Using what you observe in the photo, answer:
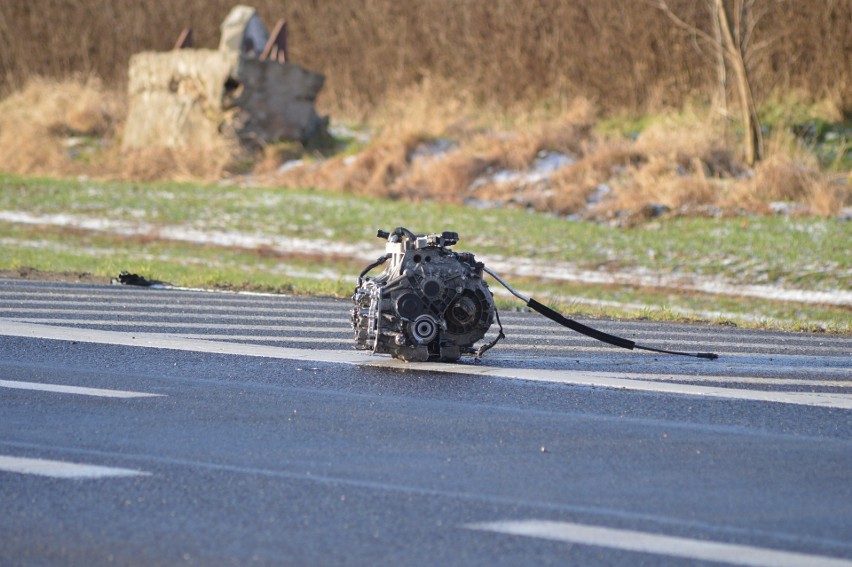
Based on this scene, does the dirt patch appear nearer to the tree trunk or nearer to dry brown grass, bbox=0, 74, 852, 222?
dry brown grass, bbox=0, 74, 852, 222

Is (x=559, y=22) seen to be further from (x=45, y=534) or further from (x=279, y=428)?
(x=45, y=534)

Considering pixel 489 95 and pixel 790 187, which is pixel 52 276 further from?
pixel 489 95

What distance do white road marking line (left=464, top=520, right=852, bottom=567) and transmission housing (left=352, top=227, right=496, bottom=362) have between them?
3890 millimetres

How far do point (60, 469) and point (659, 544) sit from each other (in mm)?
Result: 2648

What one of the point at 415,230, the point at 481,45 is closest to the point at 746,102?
the point at 415,230

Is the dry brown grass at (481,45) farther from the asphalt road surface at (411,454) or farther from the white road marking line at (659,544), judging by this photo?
the white road marking line at (659,544)

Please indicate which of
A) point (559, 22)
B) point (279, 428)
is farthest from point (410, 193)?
point (279, 428)

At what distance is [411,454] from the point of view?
6438mm

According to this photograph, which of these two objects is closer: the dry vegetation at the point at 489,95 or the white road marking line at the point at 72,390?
the white road marking line at the point at 72,390

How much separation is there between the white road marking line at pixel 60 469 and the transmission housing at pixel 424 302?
10.5 feet

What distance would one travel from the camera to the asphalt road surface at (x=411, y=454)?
4.98 metres

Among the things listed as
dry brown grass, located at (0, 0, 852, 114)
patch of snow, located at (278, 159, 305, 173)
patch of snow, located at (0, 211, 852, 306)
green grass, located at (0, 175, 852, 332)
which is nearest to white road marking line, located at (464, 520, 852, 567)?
green grass, located at (0, 175, 852, 332)

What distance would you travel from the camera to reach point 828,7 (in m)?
30.0

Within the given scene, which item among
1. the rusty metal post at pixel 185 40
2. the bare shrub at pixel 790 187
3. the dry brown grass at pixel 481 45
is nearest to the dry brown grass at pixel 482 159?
the bare shrub at pixel 790 187
